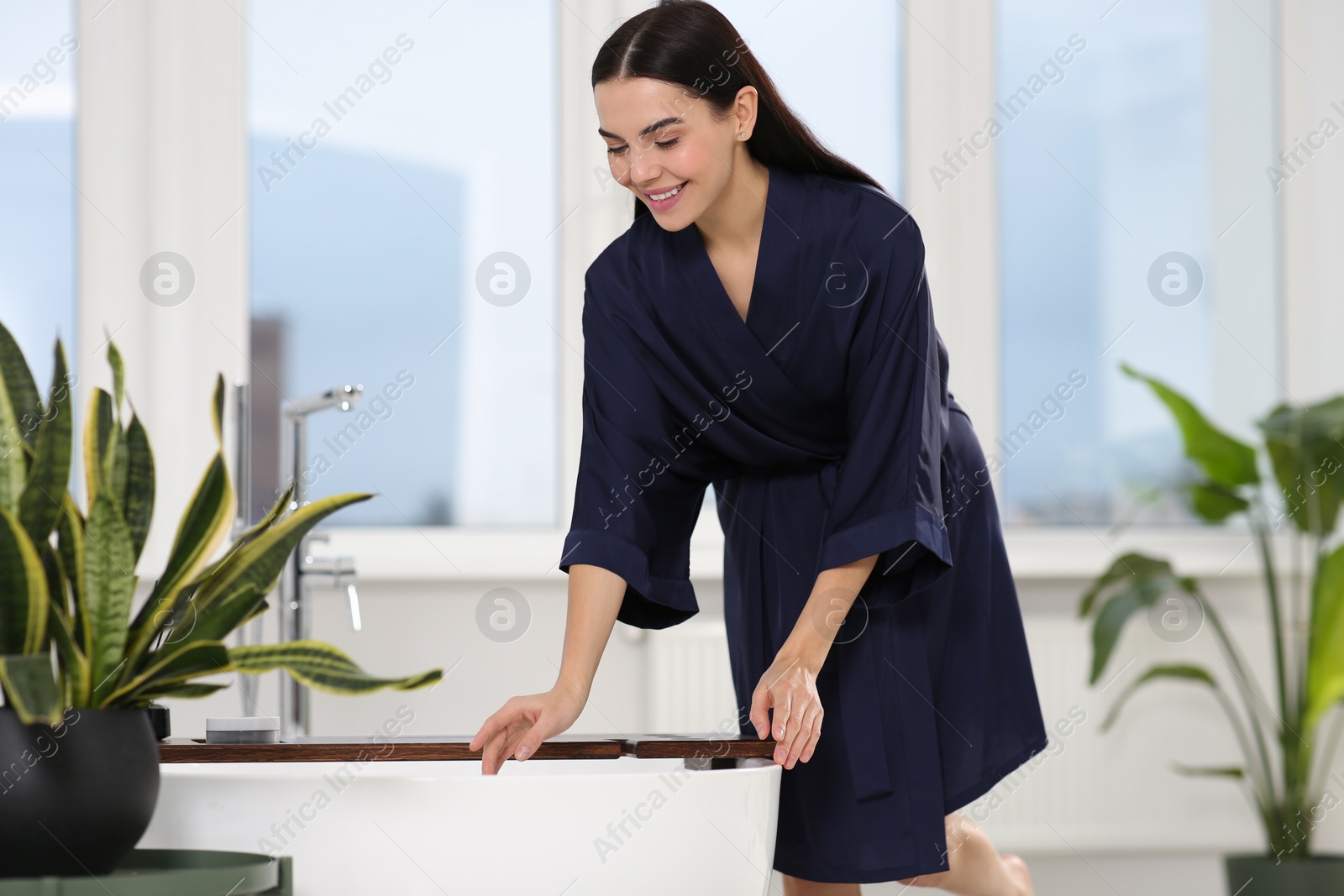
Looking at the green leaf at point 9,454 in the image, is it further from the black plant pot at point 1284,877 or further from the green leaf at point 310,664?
the black plant pot at point 1284,877

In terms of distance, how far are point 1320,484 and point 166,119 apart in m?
2.12

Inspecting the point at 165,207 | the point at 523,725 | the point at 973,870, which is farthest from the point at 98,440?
the point at 165,207

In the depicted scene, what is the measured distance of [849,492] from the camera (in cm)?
109

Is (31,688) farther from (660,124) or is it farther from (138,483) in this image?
(660,124)

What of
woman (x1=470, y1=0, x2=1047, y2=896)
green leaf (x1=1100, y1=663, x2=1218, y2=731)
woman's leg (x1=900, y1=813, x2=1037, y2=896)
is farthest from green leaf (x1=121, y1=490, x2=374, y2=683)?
green leaf (x1=1100, y1=663, x2=1218, y2=731)

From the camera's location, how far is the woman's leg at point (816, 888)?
1.25 metres

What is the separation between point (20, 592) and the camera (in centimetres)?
74

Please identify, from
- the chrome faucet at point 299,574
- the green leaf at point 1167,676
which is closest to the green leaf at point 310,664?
the chrome faucet at point 299,574

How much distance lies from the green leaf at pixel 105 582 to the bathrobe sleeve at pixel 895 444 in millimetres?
573

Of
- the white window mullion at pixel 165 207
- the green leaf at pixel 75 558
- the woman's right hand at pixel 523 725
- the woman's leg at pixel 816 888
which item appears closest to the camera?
the green leaf at pixel 75 558

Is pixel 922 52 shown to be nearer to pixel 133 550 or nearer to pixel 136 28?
pixel 136 28

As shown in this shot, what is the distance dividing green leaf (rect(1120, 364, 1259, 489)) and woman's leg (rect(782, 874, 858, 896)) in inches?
50.4

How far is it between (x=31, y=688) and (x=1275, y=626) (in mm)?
2101

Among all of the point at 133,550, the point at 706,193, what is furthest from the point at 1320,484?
the point at 133,550
